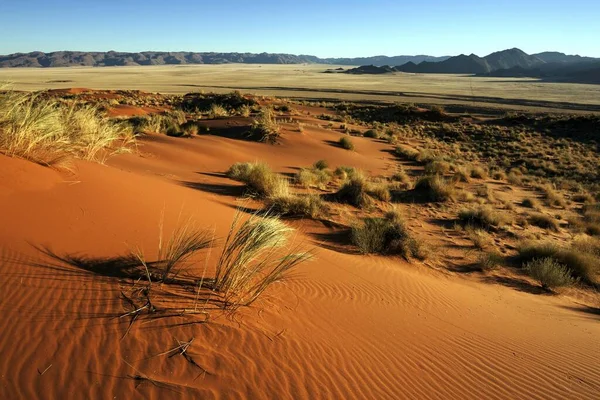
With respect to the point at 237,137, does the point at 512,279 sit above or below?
below

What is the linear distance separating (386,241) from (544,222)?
269 inches

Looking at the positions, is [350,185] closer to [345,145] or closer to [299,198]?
[299,198]

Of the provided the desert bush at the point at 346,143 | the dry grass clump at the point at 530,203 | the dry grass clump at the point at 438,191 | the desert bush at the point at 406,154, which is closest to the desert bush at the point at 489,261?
the dry grass clump at the point at 438,191

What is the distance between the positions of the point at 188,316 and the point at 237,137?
20391 mm

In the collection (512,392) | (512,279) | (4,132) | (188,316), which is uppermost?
(4,132)

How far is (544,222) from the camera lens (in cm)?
1309

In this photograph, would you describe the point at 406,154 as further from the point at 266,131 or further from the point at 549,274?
the point at 549,274

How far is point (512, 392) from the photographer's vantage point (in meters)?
3.83

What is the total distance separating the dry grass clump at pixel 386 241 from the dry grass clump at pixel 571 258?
2.65 meters

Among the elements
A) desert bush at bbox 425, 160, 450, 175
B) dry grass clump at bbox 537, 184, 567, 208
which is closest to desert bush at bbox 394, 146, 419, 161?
desert bush at bbox 425, 160, 450, 175

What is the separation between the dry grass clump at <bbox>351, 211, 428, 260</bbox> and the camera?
29.5 feet

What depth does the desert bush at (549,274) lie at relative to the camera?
27.4 ft

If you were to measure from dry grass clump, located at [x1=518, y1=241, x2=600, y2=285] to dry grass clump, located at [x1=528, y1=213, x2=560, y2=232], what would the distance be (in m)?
2.78

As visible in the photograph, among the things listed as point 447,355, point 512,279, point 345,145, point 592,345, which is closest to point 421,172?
point 345,145
